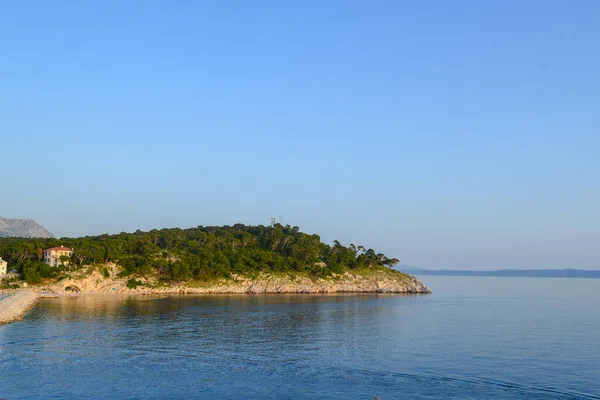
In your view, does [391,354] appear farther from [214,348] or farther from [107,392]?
[107,392]

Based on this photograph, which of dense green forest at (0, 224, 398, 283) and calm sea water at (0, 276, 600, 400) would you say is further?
dense green forest at (0, 224, 398, 283)

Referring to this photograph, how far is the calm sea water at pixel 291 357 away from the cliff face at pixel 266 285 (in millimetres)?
50993

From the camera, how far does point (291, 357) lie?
51.8 metres

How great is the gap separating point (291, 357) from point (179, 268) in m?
109

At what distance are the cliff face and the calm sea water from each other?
167 feet

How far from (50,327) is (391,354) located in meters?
47.4

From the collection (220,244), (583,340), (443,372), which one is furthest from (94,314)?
(220,244)

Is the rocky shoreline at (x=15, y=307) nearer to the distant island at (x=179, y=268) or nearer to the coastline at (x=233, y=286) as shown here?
the coastline at (x=233, y=286)

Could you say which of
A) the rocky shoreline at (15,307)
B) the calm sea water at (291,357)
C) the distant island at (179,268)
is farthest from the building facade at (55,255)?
the calm sea water at (291,357)

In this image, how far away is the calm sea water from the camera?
127 feet

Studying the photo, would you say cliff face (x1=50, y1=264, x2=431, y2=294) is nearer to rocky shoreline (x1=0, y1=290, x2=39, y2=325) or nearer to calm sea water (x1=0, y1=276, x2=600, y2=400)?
rocky shoreline (x1=0, y1=290, x2=39, y2=325)

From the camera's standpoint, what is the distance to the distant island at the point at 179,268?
455 ft

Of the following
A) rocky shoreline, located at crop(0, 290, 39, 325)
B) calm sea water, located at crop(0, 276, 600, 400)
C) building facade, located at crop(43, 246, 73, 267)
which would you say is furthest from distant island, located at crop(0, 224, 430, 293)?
calm sea water, located at crop(0, 276, 600, 400)

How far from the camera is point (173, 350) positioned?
54250mm
